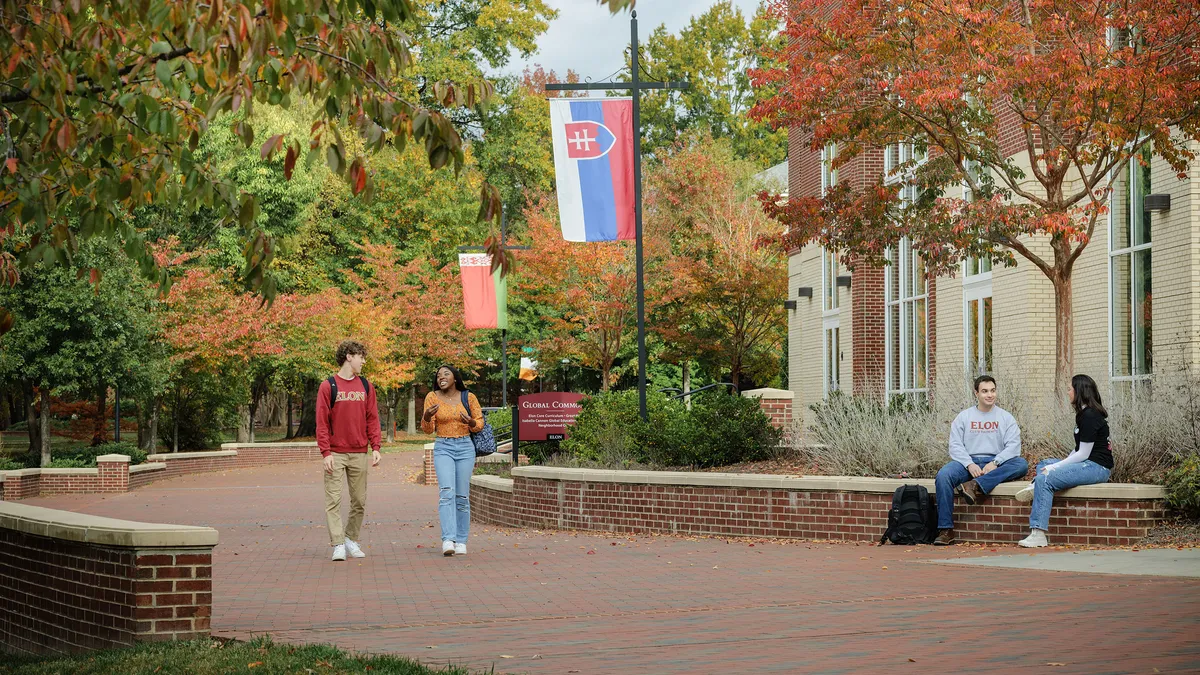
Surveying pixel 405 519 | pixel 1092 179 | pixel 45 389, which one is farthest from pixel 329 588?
pixel 45 389

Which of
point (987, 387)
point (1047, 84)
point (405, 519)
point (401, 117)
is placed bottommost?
point (405, 519)

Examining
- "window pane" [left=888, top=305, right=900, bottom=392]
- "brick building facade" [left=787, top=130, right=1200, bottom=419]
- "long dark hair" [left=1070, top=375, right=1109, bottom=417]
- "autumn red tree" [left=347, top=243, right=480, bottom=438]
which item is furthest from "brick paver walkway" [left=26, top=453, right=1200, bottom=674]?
"autumn red tree" [left=347, top=243, right=480, bottom=438]

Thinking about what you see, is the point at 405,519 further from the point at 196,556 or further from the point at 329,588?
the point at 196,556

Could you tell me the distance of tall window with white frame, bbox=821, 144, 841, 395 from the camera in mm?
31188

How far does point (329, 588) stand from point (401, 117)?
5.63 m

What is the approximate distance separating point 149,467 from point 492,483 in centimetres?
1587

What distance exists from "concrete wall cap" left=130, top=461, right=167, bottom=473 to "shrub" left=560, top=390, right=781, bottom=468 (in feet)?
51.8

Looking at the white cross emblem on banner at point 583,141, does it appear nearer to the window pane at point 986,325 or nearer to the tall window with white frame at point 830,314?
the window pane at point 986,325

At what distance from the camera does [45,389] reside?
102ft

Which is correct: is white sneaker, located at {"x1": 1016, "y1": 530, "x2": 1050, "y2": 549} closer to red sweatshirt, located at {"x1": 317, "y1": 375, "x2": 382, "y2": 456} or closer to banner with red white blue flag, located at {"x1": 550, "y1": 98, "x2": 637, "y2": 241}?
red sweatshirt, located at {"x1": 317, "y1": 375, "x2": 382, "y2": 456}

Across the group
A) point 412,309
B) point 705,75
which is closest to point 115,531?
point 412,309

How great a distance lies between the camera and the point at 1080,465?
12.0 meters

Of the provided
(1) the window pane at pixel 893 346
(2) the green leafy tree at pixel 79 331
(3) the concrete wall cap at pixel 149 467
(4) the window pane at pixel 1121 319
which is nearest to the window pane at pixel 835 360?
(1) the window pane at pixel 893 346

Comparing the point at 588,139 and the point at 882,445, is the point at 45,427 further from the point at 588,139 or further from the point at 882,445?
the point at 882,445
